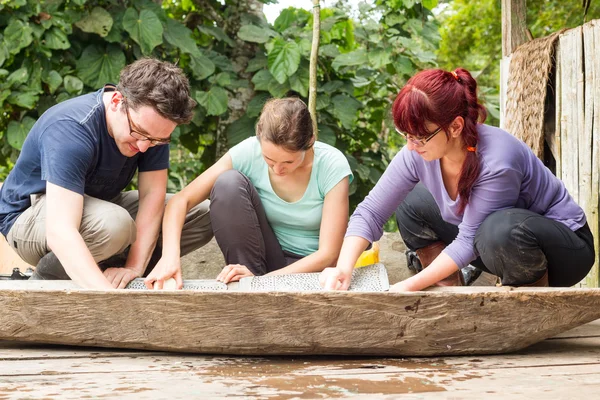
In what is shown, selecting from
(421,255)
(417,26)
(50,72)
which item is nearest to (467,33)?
(417,26)

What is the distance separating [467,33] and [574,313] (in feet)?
26.3

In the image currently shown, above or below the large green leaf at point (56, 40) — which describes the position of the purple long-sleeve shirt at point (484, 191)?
below

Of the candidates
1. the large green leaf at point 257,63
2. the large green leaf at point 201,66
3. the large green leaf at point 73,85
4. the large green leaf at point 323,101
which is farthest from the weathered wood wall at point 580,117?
Result: the large green leaf at point 73,85

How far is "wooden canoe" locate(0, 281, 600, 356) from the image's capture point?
2.16 meters

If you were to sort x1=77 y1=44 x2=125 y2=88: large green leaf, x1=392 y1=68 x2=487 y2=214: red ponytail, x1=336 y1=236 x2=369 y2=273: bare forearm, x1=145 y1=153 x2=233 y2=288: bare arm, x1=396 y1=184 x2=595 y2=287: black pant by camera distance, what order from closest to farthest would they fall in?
x1=392 y1=68 x2=487 y2=214: red ponytail → x1=396 y1=184 x2=595 y2=287: black pant → x1=336 y1=236 x2=369 y2=273: bare forearm → x1=145 y1=153 x2=233 y2=288: bare arm → x1=77 y1=44 x2=125 y2=88: large green leaf

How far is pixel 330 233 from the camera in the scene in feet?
10.0

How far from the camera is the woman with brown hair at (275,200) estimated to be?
2.92m

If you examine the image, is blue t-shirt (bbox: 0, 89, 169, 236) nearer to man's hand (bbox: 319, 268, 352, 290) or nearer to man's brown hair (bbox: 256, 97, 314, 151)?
man's brown hair (bbox: 256, 97, 314, 151)

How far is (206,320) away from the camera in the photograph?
219 cm

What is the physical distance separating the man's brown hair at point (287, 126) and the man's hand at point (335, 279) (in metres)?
0.54

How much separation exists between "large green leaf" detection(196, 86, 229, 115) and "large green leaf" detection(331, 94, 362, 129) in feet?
2.49

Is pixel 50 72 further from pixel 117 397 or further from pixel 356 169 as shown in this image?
pixel 117 397

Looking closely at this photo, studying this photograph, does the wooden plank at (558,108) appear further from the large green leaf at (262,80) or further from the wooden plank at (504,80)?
the large green leaf at (262,80)

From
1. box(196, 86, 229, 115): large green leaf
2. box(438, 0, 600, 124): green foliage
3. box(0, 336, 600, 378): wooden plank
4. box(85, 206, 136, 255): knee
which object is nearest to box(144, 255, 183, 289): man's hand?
box(85, 206, 136, 255): knee
